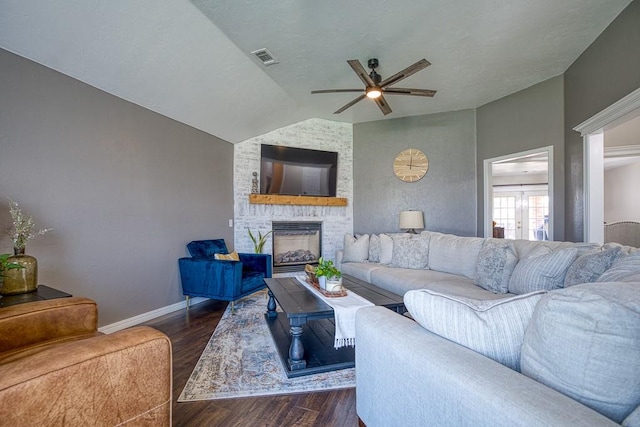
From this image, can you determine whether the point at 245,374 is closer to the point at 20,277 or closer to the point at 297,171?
the point at 20,277

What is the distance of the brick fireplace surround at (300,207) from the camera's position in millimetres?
4934

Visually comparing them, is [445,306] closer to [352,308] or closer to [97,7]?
[352,308]

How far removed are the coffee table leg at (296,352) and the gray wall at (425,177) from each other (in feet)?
11.7

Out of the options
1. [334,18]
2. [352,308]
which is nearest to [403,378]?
[352,308]

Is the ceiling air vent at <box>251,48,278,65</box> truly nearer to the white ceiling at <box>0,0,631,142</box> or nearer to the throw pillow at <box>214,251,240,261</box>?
the white ceiling at <box>0,0,631,142</box>

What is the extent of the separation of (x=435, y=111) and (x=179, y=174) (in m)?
4.13

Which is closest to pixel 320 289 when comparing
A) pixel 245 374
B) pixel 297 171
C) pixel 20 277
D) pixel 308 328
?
pixel 308 328

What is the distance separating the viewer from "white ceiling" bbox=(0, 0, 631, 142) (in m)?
2.28

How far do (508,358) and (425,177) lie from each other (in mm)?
4626

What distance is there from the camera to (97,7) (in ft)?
7.09

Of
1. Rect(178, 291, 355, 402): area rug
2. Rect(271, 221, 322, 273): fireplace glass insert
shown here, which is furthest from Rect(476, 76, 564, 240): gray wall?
Rect(178, 291, 355, 402): area rug

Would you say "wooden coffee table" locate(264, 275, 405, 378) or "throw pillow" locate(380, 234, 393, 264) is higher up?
"throw pillow" locate(380, 234, 393, 264)

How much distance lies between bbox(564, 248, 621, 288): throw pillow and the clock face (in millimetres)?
3444

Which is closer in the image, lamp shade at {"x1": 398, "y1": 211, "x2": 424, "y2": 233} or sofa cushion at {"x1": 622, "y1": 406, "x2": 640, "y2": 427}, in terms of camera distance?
sofa cushion at {"x1": 622, "y1": 406, "x2": 640, "y2": 427}
